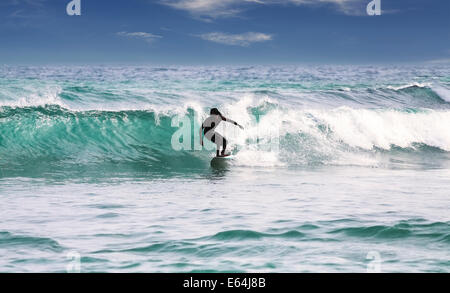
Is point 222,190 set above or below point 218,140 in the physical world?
below

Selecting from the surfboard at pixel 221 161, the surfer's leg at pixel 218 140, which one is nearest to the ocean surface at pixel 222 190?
the surfboard at pixel 221 161

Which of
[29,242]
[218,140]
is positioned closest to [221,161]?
[218,140]

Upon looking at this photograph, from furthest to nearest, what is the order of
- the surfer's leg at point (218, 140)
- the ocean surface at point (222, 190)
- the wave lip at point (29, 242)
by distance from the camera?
1. the surfer's leg at point (218, 140)
2. the wave lip at point (29, 242)
3. the ocean surface at point (222, 190)

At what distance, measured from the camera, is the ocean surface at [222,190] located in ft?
18.9

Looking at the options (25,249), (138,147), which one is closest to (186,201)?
(25,249)

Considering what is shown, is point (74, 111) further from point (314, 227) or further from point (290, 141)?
point (314, 227)

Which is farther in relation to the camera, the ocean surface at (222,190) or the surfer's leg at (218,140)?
the surfer's leg at (218,140)

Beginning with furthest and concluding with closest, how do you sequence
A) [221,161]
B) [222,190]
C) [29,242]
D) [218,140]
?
[218,140], [221,161], [222,190], [29,242]

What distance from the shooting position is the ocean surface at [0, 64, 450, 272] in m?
5.75

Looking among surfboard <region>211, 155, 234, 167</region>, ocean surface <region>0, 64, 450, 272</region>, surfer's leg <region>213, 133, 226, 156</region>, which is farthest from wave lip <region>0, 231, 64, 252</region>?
surfer's leg <region>213, 133, 226, 156</region>

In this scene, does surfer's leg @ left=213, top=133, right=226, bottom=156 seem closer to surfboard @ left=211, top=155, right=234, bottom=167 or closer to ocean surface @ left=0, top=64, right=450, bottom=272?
surfboard @ left=211, top=155, right=234, bottom=167

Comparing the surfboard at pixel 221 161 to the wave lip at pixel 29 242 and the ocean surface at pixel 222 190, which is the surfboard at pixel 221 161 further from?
the wave lip at pixel 29 242

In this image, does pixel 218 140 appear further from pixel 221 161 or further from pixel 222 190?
pixel 222 190

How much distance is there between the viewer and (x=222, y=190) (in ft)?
31.7
